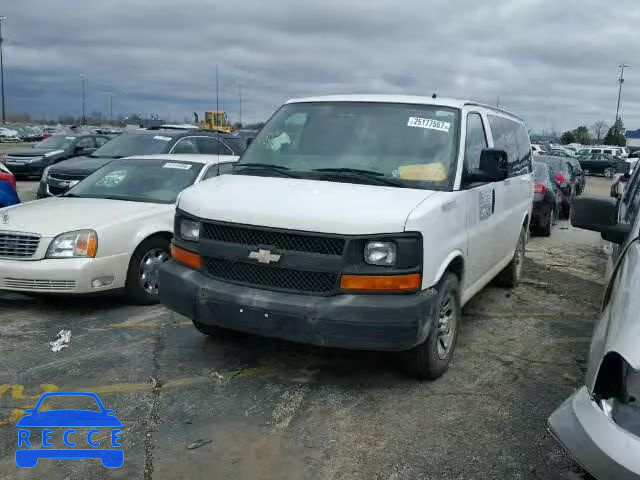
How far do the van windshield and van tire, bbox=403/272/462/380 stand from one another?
2.48 ft

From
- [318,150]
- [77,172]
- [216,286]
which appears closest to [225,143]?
[77,172]

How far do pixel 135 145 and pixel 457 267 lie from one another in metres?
9.63

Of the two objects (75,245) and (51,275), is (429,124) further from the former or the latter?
(51,275)

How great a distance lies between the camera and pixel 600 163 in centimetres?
4078

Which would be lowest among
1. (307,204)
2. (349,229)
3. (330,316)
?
(330,316)

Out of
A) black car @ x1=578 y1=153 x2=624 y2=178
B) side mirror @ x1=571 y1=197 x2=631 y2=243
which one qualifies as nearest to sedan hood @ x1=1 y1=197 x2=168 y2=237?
side mirror @ x1=571 y1=197 x2=631 y2=243

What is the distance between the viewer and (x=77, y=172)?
41.0 feet

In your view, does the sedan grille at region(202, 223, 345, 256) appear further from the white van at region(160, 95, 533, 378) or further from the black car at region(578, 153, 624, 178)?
the black car at region(578, 153, 624, 178)

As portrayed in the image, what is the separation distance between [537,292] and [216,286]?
15.4 ft

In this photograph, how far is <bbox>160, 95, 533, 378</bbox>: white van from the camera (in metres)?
3.99

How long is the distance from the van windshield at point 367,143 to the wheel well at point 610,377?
2.19 m

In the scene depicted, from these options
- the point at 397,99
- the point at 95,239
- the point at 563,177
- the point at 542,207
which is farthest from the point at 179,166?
the point at 563,177

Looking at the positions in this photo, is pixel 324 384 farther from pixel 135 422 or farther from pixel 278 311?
pixel 135 422

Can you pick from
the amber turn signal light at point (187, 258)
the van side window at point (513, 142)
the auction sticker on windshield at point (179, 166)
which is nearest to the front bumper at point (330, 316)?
the amber turn signal light at point (187, 258)
